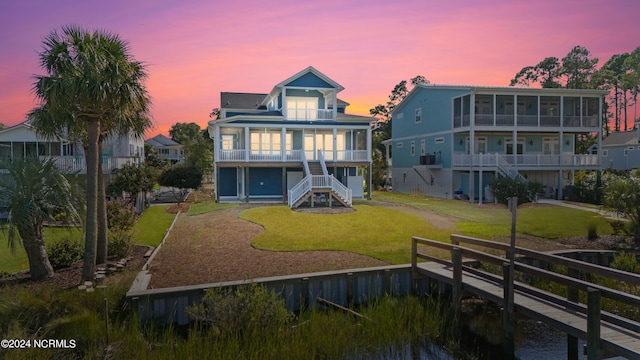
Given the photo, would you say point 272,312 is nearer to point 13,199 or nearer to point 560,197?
point 13,199

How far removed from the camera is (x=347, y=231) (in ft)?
59.8

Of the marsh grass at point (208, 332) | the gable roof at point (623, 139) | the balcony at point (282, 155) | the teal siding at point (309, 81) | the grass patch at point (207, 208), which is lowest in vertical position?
the marsh grass at point (208, 332)

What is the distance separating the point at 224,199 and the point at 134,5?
17040 millimetres

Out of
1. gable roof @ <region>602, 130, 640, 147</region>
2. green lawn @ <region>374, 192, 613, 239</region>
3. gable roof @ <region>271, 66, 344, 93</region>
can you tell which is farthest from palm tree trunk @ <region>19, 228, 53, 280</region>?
gable roof @ <region>602, 130, 640, 147</region>

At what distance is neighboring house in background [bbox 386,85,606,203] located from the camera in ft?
105

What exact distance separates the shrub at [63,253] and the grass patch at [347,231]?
5.53m

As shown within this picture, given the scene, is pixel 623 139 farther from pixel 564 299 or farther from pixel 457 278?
pixel 564 299

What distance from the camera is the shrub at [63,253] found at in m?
12.3

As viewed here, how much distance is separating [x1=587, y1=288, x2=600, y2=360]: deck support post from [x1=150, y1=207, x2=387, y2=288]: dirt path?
19.9 feet

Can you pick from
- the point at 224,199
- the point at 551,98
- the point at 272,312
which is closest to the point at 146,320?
the point at 272,312

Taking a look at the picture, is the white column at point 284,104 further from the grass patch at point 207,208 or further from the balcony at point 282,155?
the grass patch at point 207,208

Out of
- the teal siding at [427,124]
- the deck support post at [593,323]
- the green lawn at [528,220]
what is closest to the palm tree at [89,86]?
the deck support post at [593,323]

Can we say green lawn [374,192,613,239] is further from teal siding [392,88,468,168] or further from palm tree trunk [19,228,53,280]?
palm tree trunk [19,228,53,280]

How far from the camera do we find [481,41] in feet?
79.8
